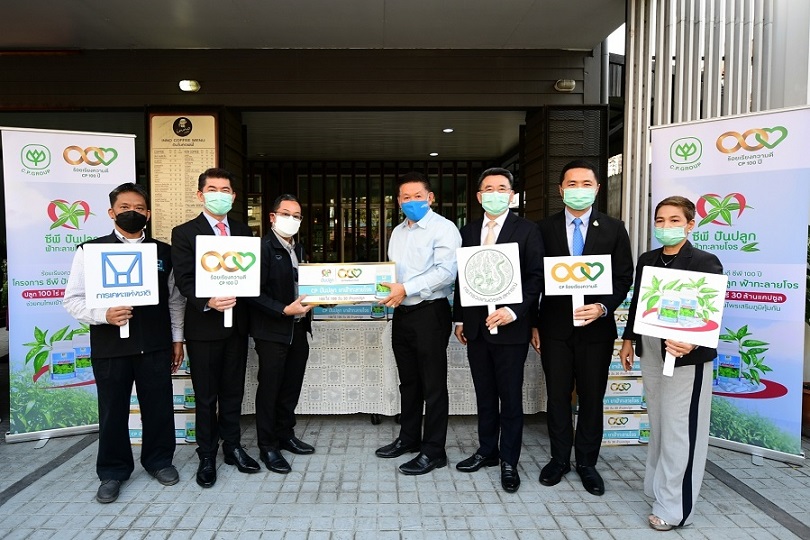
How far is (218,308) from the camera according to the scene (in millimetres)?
3061

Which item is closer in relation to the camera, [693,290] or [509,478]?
[693,290]

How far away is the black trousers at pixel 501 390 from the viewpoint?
3.24m

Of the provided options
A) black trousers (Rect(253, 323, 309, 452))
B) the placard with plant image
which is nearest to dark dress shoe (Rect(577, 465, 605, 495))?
the placard with plant image

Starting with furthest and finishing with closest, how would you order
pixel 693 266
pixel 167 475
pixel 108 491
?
pixel 167 475 < pixel 108 491 < pixel 693 266

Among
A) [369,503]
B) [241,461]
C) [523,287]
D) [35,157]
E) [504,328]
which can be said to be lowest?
[369,503]

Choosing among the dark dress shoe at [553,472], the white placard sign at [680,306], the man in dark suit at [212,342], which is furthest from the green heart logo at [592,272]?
the man in dark suit at [212,342]

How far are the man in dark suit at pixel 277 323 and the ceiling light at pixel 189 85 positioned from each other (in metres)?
3.57

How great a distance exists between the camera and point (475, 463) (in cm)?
345

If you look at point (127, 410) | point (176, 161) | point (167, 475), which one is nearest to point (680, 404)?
point (167, 475)

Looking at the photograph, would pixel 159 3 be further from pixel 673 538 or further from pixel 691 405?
pixel 673 538

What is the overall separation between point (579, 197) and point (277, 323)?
7.01 feet

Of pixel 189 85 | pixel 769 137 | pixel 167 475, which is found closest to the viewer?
pixel 167 475

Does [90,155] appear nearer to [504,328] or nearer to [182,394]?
[182,394]

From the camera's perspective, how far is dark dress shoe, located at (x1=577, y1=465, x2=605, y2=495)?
3127mm
